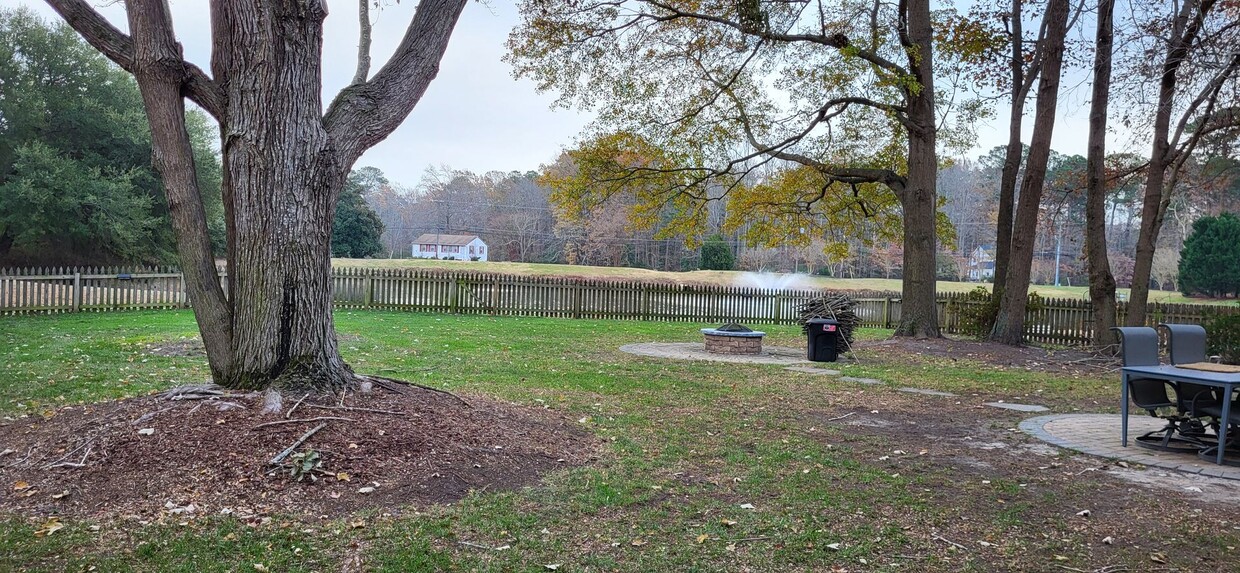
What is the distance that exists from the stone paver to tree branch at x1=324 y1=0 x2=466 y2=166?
235 inches

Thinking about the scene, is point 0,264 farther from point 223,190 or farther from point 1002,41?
point 1002,41

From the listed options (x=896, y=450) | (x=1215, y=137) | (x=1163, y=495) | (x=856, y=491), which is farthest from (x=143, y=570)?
(x=1215, y=137)

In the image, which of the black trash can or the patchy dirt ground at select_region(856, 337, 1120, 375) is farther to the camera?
the patchy dirt ground at select_region(856, 337, 1120, 375)

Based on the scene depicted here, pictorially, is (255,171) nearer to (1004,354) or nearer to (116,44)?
(116,44)

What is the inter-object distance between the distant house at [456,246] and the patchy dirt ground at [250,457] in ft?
180

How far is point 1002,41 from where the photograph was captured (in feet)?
57.3

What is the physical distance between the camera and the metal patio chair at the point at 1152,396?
21.3ft

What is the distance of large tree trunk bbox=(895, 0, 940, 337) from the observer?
52.3 ft

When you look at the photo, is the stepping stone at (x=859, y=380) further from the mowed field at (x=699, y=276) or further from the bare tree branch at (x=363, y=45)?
the mowed field at (x=699, y=276)

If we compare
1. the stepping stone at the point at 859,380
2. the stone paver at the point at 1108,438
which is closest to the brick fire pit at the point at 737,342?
the stepping stone at the point at 859,380

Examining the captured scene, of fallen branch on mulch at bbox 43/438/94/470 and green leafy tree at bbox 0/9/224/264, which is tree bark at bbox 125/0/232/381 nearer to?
fallen branch on mulch at bbox 43/438/94/470

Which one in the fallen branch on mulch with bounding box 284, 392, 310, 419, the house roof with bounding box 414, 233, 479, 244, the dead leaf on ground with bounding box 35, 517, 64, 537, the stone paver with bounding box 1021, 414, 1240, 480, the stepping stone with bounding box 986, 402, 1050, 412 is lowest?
the stepping stone with bounding box 986, 402, 1050, 412

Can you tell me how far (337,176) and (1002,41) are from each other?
1608 cm

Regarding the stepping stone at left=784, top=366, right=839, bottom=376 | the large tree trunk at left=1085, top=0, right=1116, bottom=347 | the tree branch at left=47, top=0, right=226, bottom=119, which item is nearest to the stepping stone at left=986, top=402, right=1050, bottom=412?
the stepping stone at left=784, top=366, right=839, bottom=376
